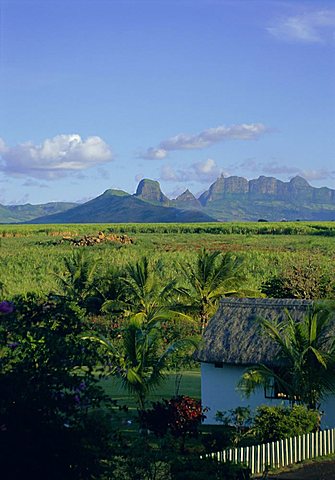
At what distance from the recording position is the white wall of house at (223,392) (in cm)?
2015

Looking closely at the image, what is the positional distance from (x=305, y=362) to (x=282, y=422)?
1769 mm

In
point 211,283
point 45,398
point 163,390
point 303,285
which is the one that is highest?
point 45,398

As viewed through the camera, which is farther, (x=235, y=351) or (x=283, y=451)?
(x=235, y=351)

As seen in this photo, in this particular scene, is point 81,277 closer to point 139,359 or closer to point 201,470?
point 139,359

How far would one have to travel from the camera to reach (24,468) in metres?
8.16

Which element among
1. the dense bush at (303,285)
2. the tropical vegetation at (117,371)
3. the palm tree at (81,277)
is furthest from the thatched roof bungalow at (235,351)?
the palm tree at (81,277)

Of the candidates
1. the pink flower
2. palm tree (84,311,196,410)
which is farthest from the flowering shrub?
the pink flower

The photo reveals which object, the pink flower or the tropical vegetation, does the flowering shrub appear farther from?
the pink flower

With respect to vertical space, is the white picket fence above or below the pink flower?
below

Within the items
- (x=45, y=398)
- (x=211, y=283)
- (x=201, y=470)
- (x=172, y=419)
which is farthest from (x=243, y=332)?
(x=45, y=398)

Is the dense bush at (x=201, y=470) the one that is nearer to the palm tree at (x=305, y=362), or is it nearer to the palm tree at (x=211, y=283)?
the palm tree at (x=305, y=362)

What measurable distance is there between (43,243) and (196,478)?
74.3 meters

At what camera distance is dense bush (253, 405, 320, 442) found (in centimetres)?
1733

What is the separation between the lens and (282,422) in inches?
681
